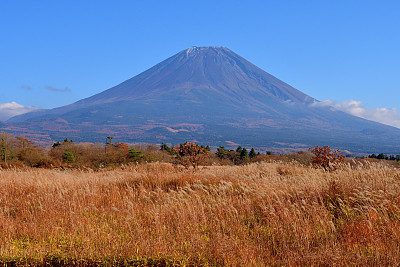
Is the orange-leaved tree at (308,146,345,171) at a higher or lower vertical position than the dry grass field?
higher

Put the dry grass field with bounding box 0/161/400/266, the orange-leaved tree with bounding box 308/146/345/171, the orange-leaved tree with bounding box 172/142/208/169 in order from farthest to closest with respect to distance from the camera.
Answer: the orange-leaved tree with bounding box 172/142/208/169, the orange-leaved tree with bounding box 308/146/345/171, the dry grass field with bounding box 0/161/400/266

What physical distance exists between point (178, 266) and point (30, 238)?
268 centimetres

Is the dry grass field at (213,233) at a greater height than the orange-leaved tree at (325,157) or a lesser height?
lesser

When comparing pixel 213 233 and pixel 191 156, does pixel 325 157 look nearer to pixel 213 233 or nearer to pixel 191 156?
pixel 191 156

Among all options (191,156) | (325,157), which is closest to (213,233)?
(191,156)

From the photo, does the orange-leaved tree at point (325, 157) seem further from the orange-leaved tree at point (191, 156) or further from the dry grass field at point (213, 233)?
the dry grass field at point (213, 233)

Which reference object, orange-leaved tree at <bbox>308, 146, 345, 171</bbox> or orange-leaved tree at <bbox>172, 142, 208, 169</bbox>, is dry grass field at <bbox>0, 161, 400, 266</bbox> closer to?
orange-leaved tree at <bbox>308, 146, 345, 171</bbox>

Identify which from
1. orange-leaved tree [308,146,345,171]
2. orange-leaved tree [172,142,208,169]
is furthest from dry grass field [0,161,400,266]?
orange-leaved tree [172,142,208,169]

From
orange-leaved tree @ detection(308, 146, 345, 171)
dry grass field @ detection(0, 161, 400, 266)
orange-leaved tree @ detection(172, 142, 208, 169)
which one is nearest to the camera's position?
dry grass field @ detection(0, 161, 400, 266)

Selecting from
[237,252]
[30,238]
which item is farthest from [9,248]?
[237,252]

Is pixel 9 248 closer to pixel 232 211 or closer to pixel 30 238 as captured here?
pixel 30 238

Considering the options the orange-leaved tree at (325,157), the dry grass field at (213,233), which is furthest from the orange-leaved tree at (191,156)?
the dry grass field at (213,233)

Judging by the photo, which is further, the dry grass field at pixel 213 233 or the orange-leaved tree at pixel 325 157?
the orange-leaved tree at pixel 325 157

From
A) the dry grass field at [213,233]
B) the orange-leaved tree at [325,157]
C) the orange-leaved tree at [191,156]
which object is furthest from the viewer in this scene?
the orange-leaved tree at [191,156]
